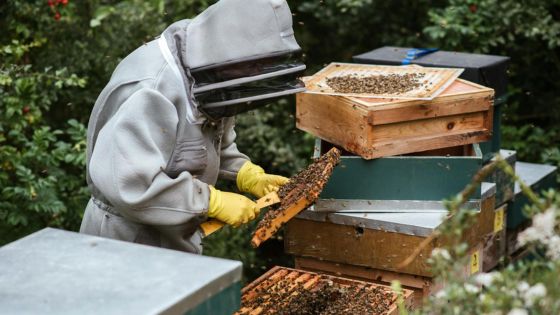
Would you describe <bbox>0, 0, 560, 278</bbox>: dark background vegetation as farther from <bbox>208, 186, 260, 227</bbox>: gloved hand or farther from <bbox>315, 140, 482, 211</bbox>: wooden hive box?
<bbox>208, 186, 260, 227</bbox>: gloved hand

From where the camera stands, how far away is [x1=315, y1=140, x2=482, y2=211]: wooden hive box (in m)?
4.28

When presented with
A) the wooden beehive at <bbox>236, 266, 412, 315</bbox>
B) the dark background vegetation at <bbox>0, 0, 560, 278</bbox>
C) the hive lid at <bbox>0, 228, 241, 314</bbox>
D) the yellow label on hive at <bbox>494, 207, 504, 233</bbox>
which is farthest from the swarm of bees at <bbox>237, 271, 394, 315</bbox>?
the yellow label on hive at <bbox>494, 207, 504, 233</bbox>

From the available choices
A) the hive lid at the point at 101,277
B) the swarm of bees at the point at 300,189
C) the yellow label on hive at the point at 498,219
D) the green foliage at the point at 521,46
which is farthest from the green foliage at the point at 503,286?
the green foliage at the point at 521,46

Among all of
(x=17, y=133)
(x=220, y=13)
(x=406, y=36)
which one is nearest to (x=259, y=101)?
(x=220, y=13)

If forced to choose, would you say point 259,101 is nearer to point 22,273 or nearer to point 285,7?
point 285,7

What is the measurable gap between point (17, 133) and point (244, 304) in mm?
2230

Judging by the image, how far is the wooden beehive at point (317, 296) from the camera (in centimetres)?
382

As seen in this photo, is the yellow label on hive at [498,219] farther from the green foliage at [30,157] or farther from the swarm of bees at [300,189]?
the green foliage at [30,157]

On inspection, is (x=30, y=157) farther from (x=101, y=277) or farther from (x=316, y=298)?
(x=101, y=277)

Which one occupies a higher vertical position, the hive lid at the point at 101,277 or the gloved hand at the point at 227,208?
the hive lid at the point at 101,277

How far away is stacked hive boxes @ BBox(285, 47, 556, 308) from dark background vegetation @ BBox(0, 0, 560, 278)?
0.79 m

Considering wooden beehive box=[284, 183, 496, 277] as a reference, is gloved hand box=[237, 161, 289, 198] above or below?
above

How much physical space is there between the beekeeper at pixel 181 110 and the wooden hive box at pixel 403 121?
0.57 metres

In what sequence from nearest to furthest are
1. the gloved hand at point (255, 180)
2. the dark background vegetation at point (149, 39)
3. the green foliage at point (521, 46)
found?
the gloved hand at point (255, 180), the dark background vegetation at point (149, 39), the green foliage at point (521, 46)
